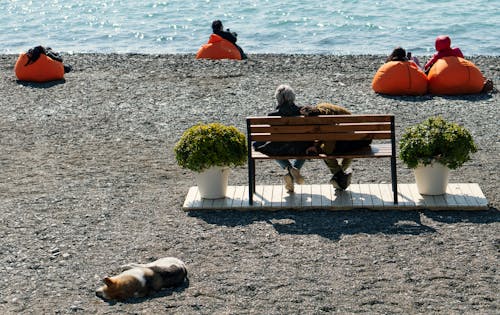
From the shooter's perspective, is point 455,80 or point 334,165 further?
point 455,80

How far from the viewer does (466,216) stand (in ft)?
32.4

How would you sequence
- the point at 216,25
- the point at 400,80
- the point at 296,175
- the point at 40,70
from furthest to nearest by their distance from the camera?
the point at 216,25, the point at 40,70, the point at 400,80, the point at 296,175

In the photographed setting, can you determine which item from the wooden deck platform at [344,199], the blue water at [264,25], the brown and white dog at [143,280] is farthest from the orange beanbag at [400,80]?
the blue water at [264,25]

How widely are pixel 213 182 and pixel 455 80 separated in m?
6.37

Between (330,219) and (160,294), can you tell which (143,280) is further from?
(330,219)

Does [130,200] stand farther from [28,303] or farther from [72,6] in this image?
[72,6]

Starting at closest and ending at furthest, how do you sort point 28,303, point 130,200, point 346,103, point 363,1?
1. point 28,303
2. point 130,200
3. point 346,103
4. point 363,1

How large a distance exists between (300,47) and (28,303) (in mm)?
26140

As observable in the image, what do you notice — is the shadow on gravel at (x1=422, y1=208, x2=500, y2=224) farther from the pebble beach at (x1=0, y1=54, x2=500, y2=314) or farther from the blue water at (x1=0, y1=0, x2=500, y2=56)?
the blue water at (x1=0, y1=0, x2=500, y2=56)

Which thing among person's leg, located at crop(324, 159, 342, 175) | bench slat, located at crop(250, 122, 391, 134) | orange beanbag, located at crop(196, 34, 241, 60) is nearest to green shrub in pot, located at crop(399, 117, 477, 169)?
bench slat, located at crop(250, 122, 391, 134)

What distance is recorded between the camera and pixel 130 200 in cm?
1076

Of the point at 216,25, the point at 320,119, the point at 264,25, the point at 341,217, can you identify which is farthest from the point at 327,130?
the point at 264,25

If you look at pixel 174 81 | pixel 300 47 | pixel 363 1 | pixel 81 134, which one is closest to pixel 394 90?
pixel 174 81

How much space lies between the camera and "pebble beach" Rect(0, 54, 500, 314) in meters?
8.11
